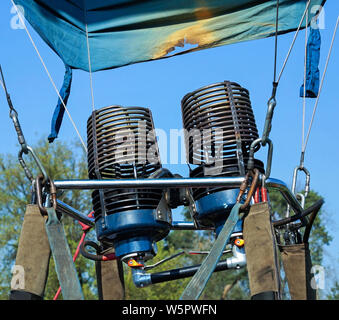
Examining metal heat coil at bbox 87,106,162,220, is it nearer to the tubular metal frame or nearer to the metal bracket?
the metal bracket

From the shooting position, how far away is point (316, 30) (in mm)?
3705

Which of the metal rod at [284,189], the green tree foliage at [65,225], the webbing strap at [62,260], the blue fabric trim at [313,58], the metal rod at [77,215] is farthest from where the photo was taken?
the green tree foliage at [65,225]


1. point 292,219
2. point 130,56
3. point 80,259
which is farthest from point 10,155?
point 292,219

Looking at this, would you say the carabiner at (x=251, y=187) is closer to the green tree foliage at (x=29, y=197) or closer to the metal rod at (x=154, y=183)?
the metal rod at (x=154, y=183)

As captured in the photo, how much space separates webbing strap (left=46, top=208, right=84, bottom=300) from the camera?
190cm

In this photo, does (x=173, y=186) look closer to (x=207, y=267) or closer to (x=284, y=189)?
(x=207, y=267)

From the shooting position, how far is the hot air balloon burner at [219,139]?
253 cm

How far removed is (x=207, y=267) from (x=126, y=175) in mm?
742

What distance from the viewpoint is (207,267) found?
1989 millimetres

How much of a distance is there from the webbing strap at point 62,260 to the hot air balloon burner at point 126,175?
0.51 m

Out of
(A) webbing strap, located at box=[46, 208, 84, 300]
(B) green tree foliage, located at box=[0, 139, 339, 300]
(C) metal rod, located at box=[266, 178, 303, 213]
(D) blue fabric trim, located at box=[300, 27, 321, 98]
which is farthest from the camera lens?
(B) green tree foliage, located at box=[0, 139, 339, 300]

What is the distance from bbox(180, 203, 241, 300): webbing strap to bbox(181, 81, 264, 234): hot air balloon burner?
1.41ft

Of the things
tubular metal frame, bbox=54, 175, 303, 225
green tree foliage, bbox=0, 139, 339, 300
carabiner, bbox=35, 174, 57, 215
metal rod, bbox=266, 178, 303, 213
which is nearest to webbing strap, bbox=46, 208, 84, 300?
carabiner, bbox=35, 174, 57, 215

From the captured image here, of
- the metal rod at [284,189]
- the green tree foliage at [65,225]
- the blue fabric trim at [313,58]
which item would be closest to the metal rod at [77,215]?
the metal rod at [284,189]
